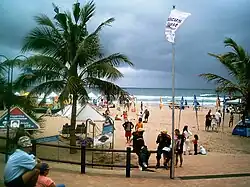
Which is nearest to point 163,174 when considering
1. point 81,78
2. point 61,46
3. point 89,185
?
point 89,185

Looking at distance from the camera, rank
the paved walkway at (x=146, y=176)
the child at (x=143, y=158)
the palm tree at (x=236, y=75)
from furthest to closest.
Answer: the palm tree at (x=236, y=75), the child at (x=143, y=158), the paved walkway at (x=146, y=176)

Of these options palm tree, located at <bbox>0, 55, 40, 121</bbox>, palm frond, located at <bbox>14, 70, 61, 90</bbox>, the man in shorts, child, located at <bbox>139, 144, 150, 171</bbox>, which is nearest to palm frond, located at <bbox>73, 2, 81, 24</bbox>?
palm frond, located at <bbox>14, 70, 61, 90</bbox>

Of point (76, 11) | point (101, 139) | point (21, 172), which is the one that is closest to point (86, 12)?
point (76, 11)

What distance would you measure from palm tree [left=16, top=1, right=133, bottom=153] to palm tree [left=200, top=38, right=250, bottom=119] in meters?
8.24

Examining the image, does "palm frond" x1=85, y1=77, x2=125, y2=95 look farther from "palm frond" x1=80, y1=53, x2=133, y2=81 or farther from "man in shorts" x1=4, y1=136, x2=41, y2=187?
"man in shorts" x1=4, y1=136, x2=41, y2=187

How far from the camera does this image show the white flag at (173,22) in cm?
994

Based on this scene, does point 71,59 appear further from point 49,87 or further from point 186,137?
point 186,137

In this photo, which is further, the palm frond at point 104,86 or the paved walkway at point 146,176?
the palm frond at point 104,86

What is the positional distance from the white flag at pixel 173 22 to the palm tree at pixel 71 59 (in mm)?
5222

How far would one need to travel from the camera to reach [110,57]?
→ 1580 centimetres

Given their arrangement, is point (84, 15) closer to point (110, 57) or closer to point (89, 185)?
point (110, 57)

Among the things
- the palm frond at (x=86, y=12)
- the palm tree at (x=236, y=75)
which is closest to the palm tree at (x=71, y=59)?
the palm frond at (x=86, y=12)

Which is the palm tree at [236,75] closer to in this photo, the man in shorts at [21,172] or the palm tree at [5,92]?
the palm tree at [5,92]

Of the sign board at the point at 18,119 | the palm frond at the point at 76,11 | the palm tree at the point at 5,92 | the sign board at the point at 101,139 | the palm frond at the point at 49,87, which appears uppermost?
the palm frond at the point at 76,11
